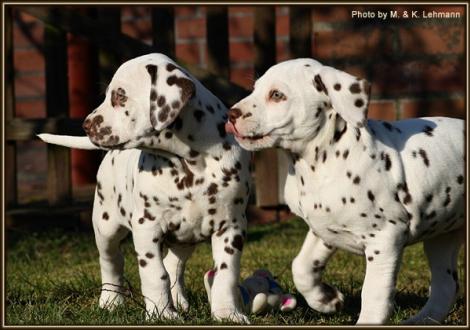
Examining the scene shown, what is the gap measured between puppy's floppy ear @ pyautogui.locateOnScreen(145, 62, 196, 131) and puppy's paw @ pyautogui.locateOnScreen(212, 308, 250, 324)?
106 centimetres

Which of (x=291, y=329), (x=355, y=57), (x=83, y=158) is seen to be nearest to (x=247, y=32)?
(x=355, y=57)

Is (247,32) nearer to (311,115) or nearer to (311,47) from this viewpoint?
(311,47)

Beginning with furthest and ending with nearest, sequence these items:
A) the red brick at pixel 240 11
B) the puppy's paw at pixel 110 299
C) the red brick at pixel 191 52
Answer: the red brick at pixel 191 52, the red brick at pixel 240 11, the puppy's paw at pixel 110 299

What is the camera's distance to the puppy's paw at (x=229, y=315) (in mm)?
5582

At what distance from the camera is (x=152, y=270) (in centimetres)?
577

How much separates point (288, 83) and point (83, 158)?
210 inches

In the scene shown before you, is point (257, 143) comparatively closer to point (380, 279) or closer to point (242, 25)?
point (380, 279)

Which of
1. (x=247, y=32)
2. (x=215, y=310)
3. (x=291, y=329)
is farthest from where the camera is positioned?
(x=247, y=32)

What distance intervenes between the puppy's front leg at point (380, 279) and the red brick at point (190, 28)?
6542 millimetres

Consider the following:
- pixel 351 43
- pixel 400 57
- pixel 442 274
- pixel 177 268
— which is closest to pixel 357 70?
pixel 351 43

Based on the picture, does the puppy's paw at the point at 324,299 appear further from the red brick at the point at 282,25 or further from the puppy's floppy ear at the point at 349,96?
the red brick at the point at 282,25

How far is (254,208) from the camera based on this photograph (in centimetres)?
1002

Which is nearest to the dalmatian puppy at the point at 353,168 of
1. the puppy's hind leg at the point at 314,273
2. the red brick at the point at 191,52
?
the puppy's hind leg at the point at 314,273

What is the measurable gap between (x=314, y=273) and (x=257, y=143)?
34.8 inches
